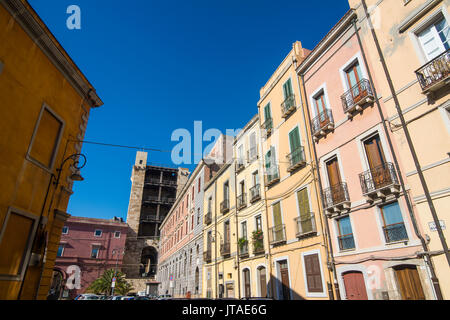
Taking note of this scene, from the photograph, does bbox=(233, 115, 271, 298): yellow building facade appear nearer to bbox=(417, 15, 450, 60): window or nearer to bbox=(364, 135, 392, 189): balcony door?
bbox=(364, 135, 392, 189): balcony door

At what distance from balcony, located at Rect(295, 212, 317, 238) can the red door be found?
2.67 m

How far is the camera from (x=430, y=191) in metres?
9.12

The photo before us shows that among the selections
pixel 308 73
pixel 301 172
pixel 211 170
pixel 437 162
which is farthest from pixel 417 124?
pixel 211 170

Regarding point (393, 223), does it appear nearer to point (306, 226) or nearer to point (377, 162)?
point (377, 162)

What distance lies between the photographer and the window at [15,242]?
7.64 m

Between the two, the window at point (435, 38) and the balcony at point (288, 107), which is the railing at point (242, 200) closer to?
the balcony at point (288, 107)

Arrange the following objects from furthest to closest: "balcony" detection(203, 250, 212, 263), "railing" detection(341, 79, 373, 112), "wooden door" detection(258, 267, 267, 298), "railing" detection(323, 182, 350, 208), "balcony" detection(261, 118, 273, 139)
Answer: "balcony" detection(203, 250, 212, 263) < "balcony" detection(261, 118, 273, 139) < "wooden door" detection(258, 267, 267, 298) < "railing" detection(323, 182, 350, 208) < "railing" detection(341, 79, 373, 112)

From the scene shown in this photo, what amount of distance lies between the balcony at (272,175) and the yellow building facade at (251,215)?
0.77m

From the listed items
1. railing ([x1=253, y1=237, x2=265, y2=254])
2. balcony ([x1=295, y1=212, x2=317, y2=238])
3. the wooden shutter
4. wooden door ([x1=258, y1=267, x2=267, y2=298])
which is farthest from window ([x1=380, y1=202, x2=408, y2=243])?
wooden door ([x1=258, y1=267, x2=267, y2=298])

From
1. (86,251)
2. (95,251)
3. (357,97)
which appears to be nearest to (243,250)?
(357,97)

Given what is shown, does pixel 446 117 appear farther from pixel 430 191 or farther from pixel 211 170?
pixel 211 170

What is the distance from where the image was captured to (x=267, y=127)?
2031cm

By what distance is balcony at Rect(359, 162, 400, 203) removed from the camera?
10250mm

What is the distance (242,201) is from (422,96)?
48.6ft
